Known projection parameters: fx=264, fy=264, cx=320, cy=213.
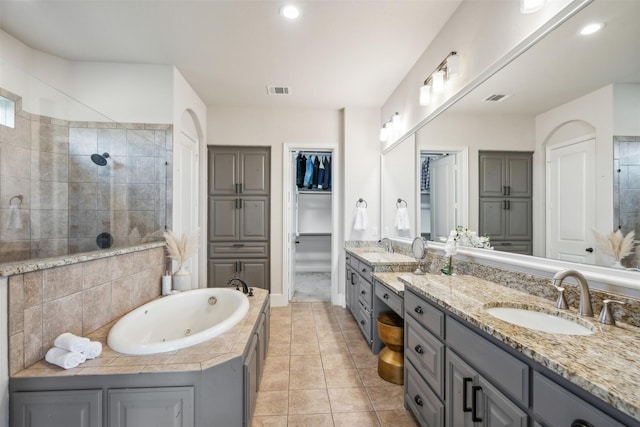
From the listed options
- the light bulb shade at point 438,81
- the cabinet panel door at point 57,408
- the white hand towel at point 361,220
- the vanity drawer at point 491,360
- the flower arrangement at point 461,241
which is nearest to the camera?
the vanity drawer at point 491,360

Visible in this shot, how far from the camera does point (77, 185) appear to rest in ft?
7.63

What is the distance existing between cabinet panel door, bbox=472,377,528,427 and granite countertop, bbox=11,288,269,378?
1101 mm

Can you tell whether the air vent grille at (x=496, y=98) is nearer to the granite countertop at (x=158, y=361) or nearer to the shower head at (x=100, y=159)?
the granite countertop at (x=158, y=361)

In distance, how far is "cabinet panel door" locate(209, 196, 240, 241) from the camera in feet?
12.6

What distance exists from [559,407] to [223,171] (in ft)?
12.8

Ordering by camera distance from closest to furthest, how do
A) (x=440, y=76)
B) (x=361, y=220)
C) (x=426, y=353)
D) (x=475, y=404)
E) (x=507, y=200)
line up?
1. (x=475, y=404)
2. (x=426, y=353)
3. (x=507, y=200)
4. (x=440, y=76)
5. (x=361, y=220)

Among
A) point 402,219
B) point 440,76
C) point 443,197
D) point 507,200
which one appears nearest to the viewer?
point 507,200

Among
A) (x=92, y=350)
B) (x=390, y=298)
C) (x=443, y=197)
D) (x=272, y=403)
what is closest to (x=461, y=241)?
(x=443, y=197)

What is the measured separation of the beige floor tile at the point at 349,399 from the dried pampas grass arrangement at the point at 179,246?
1859mm

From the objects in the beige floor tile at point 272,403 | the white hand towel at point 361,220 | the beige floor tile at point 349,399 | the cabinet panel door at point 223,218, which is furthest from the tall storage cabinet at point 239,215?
the beige floor tile at point 349,399

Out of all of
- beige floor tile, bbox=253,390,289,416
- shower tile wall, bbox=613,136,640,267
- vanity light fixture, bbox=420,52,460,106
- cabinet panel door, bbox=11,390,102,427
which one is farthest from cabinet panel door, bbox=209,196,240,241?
shower tile wall, bbox=613,136,640,267

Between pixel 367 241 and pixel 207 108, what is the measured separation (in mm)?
2984

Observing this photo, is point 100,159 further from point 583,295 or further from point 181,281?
point 583,295

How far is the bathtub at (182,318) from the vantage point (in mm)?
1669
